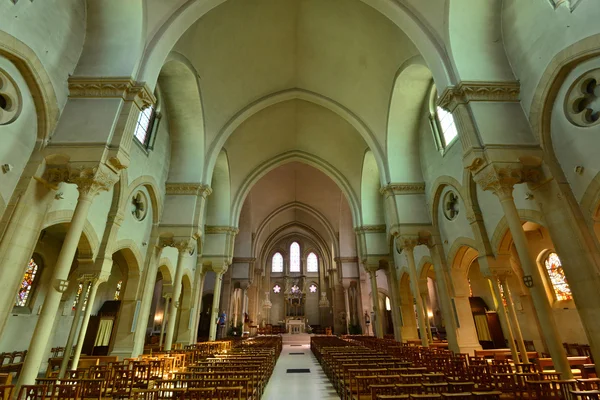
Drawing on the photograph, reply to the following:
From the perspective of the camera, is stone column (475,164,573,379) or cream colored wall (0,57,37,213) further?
cream colored wall (0,57,37,213)

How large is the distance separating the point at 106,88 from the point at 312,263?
33.0 metres

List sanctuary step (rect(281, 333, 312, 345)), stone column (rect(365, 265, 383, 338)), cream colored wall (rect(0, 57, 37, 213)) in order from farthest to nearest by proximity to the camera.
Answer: sanctuary step (rect(281, 333, 312, 345)) → stone column (rect(365, 265, 383, 338)) → cream colored wall (rect(0, 57, 37, 213))

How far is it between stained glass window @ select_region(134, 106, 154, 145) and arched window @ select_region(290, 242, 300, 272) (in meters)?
28.1

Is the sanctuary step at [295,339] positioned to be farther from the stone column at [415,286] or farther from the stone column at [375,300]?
the stone column at [415,286]

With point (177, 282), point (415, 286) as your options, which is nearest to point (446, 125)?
point (415, 286)

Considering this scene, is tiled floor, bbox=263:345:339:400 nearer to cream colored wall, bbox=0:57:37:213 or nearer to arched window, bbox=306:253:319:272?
cream colored wall, bbox=0:57:37:213

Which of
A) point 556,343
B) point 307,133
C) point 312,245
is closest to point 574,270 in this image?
point 556,343

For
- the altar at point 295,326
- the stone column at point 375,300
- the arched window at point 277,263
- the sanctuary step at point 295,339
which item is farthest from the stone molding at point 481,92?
the arched window at point 277,263

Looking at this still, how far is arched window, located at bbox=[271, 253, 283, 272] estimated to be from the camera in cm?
3800

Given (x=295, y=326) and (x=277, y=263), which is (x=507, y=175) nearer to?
(x=295, y=326)

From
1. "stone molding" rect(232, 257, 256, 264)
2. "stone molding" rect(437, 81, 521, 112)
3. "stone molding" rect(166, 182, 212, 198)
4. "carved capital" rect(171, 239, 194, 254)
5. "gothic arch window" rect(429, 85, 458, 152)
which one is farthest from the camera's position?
"stone molding" rect(232, 257, 256, 264)

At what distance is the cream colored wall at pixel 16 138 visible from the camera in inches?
247

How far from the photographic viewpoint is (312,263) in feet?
125

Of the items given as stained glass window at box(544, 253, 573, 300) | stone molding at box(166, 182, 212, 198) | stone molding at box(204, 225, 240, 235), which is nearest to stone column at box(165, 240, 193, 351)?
stone molding at box(166, 182, 212, 198)
